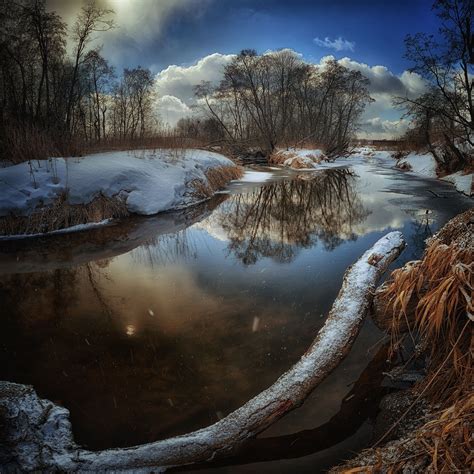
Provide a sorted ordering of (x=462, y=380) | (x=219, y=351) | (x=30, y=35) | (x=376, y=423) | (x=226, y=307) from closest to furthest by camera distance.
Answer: (x=462, y=380), (x=376, y=423), (x=219, y=351), (x=226, y=307), (x=30, y=35)

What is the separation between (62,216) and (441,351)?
8079 millimetres

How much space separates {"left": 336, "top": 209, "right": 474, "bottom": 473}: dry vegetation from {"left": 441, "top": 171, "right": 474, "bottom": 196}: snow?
11325 mm

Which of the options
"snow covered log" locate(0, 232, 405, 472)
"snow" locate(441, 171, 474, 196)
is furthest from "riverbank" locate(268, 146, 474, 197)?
"snow covered log" locate(0, 232, 405, 472)

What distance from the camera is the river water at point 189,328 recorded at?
2234 millimetres

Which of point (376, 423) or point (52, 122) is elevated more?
point (52, 122)

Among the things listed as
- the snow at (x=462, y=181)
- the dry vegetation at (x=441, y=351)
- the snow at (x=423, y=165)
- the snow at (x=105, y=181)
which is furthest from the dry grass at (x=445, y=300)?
the snow at (x=423, y=165)

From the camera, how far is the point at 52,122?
46.1 ft

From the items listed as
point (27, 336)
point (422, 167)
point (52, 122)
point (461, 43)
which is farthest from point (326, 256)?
point (422, 167)

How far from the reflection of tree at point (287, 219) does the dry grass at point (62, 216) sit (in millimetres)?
2980

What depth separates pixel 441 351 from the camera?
6.48 feet

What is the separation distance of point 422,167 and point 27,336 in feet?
74.6

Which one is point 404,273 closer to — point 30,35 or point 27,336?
point 27,336

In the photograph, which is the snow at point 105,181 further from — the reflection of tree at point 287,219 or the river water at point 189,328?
the reflection of tree at point 287,219

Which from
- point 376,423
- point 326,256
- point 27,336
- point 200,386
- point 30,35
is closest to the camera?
point 376,423
